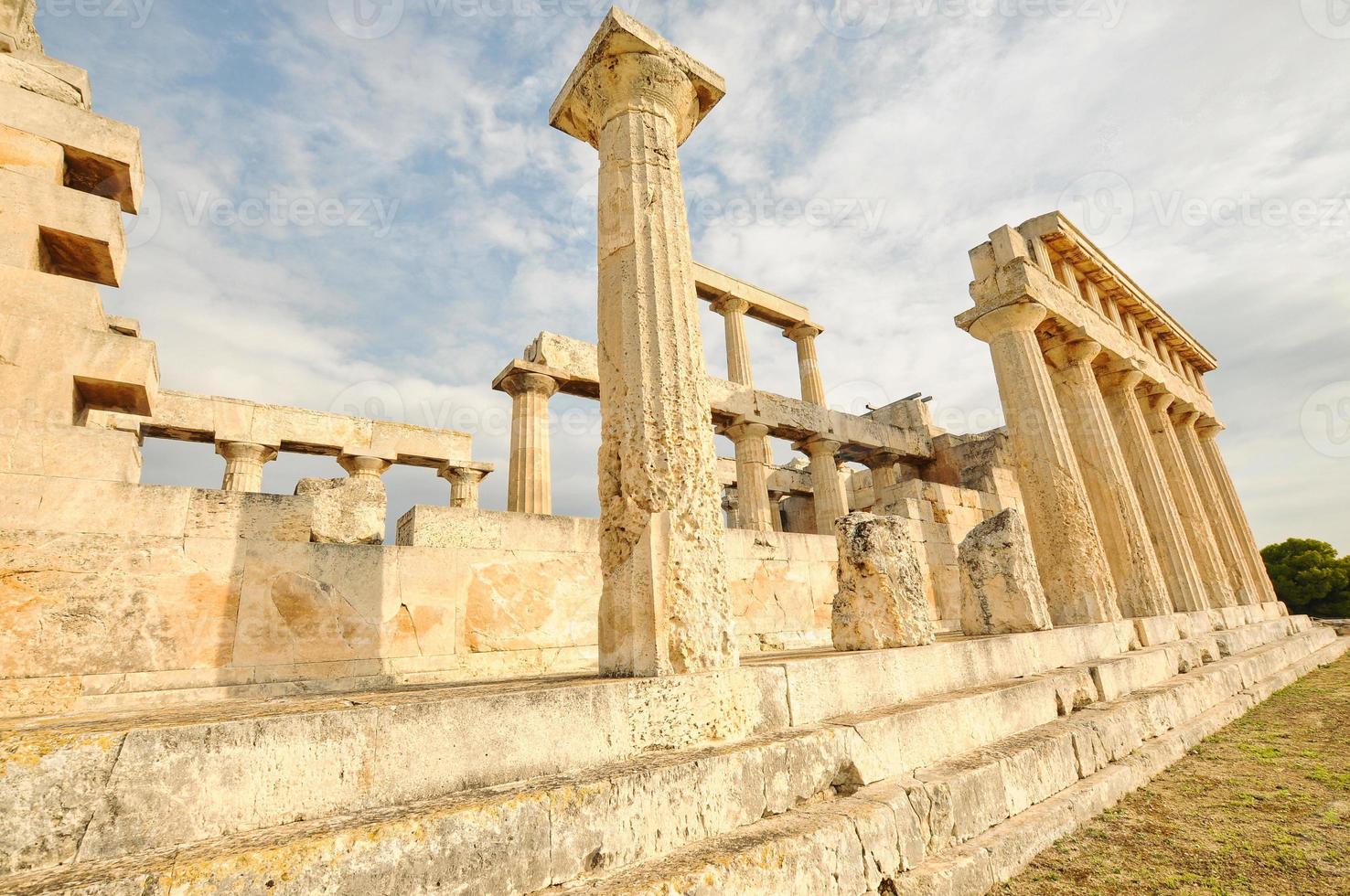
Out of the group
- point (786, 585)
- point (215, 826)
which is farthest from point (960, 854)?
point (786, 585)

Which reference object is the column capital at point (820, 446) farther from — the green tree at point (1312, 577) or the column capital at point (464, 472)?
the green tree at point (1312, 577)

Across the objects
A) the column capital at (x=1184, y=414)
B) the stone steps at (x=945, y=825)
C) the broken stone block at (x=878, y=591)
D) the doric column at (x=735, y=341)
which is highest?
the doric column at (x=735, y=341)

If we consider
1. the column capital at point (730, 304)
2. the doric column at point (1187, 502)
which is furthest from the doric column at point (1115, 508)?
the column capital at point (730, 304)

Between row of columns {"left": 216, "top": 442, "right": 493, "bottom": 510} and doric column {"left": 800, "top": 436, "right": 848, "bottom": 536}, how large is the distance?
24.9 ft

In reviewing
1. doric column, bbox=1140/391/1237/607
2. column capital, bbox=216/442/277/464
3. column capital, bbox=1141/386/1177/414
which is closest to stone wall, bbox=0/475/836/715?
column capital, bbox=216/442/277/464

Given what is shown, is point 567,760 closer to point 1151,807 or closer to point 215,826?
point 215,826

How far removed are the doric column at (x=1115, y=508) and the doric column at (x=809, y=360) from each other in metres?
5.84

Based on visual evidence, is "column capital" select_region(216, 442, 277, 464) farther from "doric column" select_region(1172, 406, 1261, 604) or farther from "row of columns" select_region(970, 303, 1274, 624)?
"doric column" select_region(1172, 406, 1261, 604)

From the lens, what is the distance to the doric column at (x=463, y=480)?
13.7 meters

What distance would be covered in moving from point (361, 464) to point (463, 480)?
82.7 inches

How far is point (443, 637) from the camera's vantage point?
5.12m

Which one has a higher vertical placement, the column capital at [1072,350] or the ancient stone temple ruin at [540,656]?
the column capital at [1072,350]

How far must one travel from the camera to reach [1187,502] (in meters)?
13.9

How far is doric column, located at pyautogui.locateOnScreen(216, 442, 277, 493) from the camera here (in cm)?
1097
